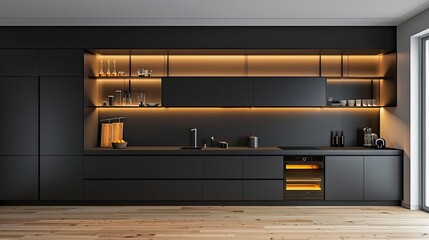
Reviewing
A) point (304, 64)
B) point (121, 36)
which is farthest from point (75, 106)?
point (304, 64)

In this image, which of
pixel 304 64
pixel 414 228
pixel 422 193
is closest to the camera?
pixel 414 228

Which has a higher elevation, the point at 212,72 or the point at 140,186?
the point at 212,72

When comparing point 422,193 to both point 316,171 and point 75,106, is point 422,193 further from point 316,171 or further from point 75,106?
point 75,106

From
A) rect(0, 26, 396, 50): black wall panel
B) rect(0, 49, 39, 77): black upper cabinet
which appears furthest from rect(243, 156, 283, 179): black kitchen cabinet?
rect(0, 49, 39, 77): black upper cabinet

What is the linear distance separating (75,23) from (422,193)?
4989 millimetres

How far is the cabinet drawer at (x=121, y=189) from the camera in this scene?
590 cm

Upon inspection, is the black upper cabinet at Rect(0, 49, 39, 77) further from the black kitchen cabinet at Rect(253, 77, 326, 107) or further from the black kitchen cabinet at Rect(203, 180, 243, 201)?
the black kitchen cabinet at Rect(253, 77, 326, 107)

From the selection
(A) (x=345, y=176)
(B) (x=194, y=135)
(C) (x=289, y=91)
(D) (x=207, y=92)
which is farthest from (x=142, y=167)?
(A) (x=345, y=176)

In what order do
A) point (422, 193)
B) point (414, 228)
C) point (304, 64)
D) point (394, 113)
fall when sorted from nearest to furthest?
point (414, 228), point (422, 193), point (394, 113), point (304, 64)

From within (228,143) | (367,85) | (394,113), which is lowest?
(228,143)

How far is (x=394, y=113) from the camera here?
6074mm

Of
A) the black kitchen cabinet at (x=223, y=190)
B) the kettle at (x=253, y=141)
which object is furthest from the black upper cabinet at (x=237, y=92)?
the black kitchen cabinet at (x=223, y=190)

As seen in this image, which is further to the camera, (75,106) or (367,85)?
(367,85)

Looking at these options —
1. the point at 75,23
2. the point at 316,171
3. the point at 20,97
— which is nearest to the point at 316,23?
the point at 316,171
